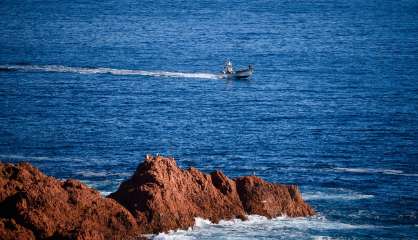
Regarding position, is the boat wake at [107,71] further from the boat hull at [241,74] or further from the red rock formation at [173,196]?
the red rock formation at [173,196]

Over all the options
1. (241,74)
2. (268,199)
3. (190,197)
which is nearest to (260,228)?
(268,199)

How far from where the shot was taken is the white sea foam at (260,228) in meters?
59.6

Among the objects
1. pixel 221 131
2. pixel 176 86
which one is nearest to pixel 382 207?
pixel 221 131

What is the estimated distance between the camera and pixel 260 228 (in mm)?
61969

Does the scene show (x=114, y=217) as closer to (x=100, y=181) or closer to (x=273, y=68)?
(x=100, y=181)

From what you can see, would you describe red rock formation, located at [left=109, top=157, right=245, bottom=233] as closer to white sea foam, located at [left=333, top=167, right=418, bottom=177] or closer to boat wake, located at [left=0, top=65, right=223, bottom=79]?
white sea foam, located at [left=333, top=167, right=418, bottom=177]

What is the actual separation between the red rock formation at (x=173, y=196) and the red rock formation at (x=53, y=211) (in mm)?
1584

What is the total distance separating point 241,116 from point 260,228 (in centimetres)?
5007

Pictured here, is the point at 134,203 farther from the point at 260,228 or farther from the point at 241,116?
the point at 241,116

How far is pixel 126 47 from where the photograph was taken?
168125 millimetres

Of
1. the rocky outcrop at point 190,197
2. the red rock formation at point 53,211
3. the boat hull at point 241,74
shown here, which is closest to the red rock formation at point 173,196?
the rocky outcrop at point 190,197

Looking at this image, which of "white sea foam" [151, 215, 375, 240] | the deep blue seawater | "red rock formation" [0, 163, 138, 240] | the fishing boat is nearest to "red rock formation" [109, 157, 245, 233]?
"white sea foam" [151, 215, 375, 240]

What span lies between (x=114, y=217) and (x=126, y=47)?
112 m

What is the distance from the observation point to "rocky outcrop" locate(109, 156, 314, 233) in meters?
59.6
